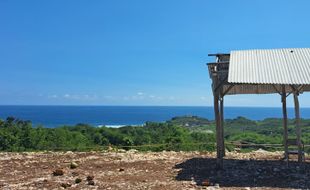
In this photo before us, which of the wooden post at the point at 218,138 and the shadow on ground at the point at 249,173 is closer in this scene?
the shadow on ground at the point at 249,173

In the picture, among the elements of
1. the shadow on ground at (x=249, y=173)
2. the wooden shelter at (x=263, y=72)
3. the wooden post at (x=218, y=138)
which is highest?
the wooden shelter at (x=263, y=72)

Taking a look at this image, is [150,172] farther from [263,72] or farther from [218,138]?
[263,72]

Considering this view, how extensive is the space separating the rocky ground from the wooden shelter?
36.2 inches

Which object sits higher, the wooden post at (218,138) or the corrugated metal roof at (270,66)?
the corrugated metal roof at (270,66)

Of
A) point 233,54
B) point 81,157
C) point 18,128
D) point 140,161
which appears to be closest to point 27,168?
point 81,157

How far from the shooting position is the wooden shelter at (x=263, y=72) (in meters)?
12.9

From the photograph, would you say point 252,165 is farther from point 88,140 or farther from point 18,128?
point 18,128

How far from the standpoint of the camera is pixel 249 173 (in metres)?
12.9

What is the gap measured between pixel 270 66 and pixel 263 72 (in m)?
0.59

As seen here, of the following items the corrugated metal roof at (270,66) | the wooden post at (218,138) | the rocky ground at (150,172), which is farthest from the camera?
the wooden post at (218,138)

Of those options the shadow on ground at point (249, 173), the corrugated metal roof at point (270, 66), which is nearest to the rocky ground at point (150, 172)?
the shadow on ground at point (249, 173)

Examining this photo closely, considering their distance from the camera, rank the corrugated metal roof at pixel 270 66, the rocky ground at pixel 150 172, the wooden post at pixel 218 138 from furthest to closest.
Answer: the wooden post at pixel 218 138 < the corrugated metal roof at pixel 270 66 < the rocky ground at pixel 150 172

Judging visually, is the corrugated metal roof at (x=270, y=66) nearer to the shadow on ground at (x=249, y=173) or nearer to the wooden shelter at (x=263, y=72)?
the wooden shelter at (x=263, y=72)

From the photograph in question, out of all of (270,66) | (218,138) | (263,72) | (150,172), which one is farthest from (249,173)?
(270,66)
